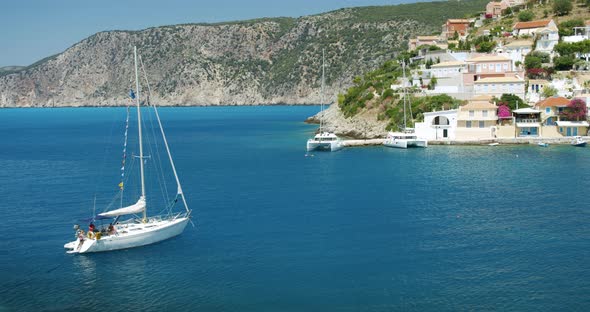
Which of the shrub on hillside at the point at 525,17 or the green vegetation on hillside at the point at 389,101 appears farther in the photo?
the shrub on hillside at the point at 525,17

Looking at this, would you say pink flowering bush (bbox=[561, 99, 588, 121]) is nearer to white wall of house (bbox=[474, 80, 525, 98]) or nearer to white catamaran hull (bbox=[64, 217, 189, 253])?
white wall of house (bbox=[474, 80, 525, 98])

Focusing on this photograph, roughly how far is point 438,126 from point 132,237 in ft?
176

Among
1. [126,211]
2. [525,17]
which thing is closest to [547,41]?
[525,17]

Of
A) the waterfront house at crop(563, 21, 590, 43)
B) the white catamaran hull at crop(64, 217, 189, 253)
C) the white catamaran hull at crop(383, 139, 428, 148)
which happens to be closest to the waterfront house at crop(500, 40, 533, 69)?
the waterfront house at crop(563, 21, 590, 43)

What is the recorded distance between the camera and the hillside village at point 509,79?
75.7 metres

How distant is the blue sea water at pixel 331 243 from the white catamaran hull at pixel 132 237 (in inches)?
23.2

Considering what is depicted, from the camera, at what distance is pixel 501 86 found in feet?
271

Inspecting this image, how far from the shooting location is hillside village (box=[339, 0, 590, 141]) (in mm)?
75688

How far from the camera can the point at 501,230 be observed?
3431 centimetres

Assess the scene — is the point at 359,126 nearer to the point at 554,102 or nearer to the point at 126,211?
the point at 554,102

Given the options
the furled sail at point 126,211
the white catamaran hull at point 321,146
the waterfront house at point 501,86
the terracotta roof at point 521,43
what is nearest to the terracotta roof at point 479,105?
the waterfront house at point 501,86

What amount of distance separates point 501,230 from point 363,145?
45.4 m

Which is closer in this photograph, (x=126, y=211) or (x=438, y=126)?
(x=126, y=211)

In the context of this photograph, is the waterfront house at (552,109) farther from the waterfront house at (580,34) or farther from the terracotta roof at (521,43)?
the waterfront house at (580,34)
